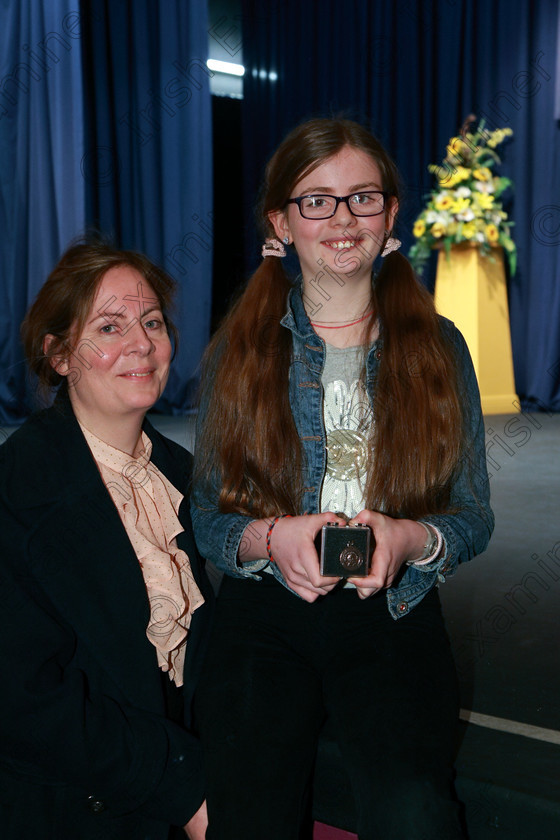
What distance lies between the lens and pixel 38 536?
1.04 meters

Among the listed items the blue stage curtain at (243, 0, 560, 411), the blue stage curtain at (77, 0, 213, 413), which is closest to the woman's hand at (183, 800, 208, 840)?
the blue stage curtain at (77, 0, 213, 413)

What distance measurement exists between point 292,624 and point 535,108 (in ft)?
17.7

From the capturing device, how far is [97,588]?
1073 millimetres

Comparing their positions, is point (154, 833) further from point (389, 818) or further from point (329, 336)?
point (329, 336)

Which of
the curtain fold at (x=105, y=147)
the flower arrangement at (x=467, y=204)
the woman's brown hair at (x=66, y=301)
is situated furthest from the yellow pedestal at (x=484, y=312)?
the woman's brown hair at (x=66, y=301)

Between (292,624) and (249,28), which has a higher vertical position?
(249,28)

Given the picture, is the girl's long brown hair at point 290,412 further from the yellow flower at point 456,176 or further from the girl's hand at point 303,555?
the yellow flower at point 456,176

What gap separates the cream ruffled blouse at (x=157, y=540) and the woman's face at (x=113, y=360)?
0.05m

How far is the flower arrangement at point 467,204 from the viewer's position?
17.2 ft

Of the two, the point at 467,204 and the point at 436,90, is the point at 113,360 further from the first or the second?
the point at 436,90

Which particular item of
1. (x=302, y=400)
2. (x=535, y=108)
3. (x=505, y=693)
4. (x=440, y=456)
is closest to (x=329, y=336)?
(x=302, y=400)

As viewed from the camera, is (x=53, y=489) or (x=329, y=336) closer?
(x=53, y=489)

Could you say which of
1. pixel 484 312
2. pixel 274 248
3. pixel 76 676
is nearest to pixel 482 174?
pixel 484 312

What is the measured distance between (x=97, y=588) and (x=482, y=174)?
4.84m
